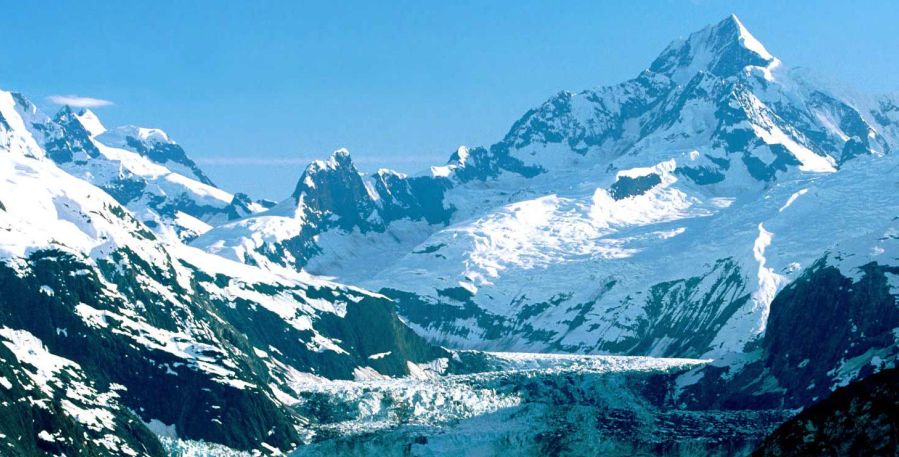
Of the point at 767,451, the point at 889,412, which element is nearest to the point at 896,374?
the point at 889,412

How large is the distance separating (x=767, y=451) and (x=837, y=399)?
10.2ft

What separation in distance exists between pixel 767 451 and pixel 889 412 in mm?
4475

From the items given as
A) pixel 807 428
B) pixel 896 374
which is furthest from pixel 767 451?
pixel 896 374

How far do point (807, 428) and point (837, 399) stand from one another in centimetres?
149

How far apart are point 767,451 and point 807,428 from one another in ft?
5.43

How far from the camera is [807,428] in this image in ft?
169

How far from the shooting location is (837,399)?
51.1m

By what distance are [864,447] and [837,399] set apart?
188 centimetres

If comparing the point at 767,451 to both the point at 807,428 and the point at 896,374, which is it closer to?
the point at 807,428

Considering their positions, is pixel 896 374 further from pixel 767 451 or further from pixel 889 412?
pixel 767 451

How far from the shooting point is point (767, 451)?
170 ft

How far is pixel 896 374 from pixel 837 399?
221 centimetres

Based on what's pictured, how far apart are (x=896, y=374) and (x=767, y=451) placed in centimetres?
529

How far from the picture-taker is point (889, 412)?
5053 centimetres
